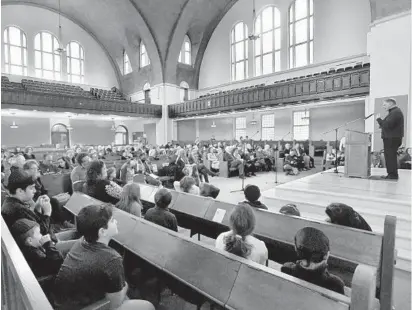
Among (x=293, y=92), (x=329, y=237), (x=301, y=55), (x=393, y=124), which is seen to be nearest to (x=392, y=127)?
(x=393, y=124)

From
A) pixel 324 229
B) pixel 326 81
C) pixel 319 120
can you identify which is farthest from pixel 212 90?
pixel 324 229

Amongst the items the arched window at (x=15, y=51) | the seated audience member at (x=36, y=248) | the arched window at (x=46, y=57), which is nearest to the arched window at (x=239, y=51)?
the arched window at (x=46, y=57)

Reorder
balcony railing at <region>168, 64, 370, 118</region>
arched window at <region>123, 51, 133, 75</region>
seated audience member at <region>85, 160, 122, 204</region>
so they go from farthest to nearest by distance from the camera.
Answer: arched window at <region>123, 51, 133, 75</region> → balcony railing at <region>168, 64, 370, 118</region> → seated audience member at <region>85, 160, 122, 204</region>

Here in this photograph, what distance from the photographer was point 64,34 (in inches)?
950

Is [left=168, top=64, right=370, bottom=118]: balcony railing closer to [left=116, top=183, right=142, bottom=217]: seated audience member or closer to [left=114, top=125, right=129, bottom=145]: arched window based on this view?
[left=114, top=125, right=129, bottom=145]: arched window

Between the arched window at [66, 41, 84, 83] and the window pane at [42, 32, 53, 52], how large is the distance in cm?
139

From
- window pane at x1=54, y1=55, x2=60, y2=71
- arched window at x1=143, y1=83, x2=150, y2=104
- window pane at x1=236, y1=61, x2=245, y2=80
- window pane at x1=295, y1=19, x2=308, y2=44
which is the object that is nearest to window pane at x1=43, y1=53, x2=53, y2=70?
window pane at x1=54, y1=55, x2=60, y2=71

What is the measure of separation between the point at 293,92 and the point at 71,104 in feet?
48.2

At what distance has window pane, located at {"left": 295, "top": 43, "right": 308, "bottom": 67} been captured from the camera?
18.2 meters

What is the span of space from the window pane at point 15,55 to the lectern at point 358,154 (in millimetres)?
25636

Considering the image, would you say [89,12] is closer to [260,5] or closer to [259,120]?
[260,5]

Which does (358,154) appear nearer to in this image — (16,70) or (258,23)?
(258,23)

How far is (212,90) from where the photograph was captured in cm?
2400

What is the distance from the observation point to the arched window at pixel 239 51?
70.4ft
